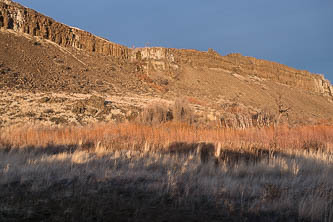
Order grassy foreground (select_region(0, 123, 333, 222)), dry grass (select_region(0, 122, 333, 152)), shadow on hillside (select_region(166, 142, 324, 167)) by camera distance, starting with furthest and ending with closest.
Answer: dry grass (select_region(0, 122, 333, 152)), shadow on hillside (select_region(166, 142, 324, 167)), grassy foreground (select_region(0, 123, 333, 222))

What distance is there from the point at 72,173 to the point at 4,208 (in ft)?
4.10

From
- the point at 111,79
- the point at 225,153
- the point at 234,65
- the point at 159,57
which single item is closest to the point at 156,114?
the point at 225,153

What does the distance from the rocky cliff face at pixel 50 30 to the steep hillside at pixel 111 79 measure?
4.5 inches

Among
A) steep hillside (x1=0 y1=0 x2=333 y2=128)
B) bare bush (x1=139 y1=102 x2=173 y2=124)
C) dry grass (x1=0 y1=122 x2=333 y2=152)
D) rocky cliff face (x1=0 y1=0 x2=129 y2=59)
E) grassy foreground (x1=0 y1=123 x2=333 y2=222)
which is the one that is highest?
rocky cliff face (x1=0 y1=0 x2=129 y2=59)

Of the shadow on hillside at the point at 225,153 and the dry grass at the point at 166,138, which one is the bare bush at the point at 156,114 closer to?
the dry grass at the point at 166,138

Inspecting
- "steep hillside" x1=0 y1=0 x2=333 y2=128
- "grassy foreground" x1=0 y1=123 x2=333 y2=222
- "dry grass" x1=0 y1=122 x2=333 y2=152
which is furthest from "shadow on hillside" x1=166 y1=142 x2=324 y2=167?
"steep hillside" x1=0 y1=0 x2=333 y2=128

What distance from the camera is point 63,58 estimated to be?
33281mm

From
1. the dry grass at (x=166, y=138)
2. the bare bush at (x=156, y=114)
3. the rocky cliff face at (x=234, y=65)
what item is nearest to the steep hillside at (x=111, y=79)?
the rocky cliff face at (x=234, y=65)

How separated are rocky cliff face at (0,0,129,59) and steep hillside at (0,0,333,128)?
115 millimetres

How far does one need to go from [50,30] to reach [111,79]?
522 inches

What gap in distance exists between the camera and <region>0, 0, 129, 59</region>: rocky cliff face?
109ft

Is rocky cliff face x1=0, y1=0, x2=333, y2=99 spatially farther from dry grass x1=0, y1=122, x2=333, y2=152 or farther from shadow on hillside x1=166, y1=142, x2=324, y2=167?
shadow on hillside x1=166, y1=142, x2=324, y2=167

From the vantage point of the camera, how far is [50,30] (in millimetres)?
36969

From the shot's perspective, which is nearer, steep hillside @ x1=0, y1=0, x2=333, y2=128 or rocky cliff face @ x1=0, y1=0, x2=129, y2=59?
steep hillside @ x1=0, y1=0, x2=333, y2=128
